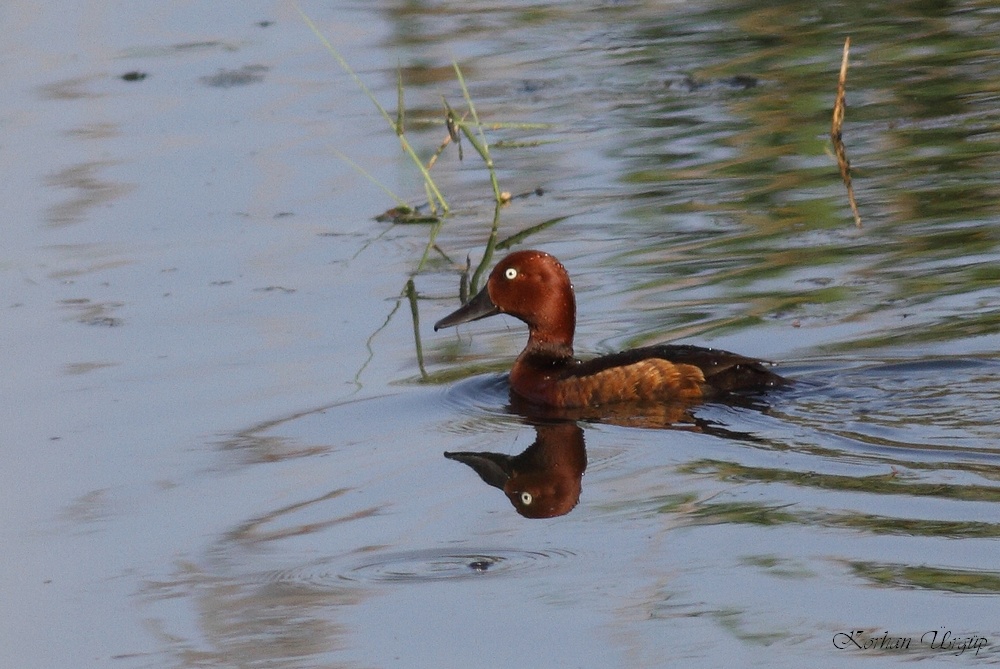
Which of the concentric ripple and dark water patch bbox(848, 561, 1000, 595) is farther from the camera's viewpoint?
the concentric ripple

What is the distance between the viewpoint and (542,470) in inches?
252

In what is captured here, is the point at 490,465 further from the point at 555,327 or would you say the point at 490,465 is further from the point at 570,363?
the point at 555,327

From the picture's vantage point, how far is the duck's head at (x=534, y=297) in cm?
776

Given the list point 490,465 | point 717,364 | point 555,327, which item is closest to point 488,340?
point 555,327

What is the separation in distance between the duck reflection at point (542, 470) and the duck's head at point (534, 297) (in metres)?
0.75

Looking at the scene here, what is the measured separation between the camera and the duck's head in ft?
25.5

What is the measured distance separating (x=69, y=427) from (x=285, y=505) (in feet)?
4.79

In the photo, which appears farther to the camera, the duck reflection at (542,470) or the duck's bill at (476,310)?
the duck's bill at (476,310)

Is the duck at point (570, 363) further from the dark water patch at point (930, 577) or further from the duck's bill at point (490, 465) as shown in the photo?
the dark water patch at point (930, 577)

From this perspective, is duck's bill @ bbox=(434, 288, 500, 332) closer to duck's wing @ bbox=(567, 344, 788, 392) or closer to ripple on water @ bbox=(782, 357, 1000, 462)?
duck's wing @ bbox=(567, 344, 788, 392)

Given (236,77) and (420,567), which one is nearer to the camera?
(420,567)

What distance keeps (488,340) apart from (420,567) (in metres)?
3.40

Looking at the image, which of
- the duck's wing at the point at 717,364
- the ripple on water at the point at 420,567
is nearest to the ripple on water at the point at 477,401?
the duck's wing at the point at 717,364

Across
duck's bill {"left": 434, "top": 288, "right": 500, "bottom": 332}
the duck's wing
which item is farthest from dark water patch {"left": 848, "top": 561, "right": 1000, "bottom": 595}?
duck's bill {"left": 434, "top": 288, "right": 500, "bottom": 332}
